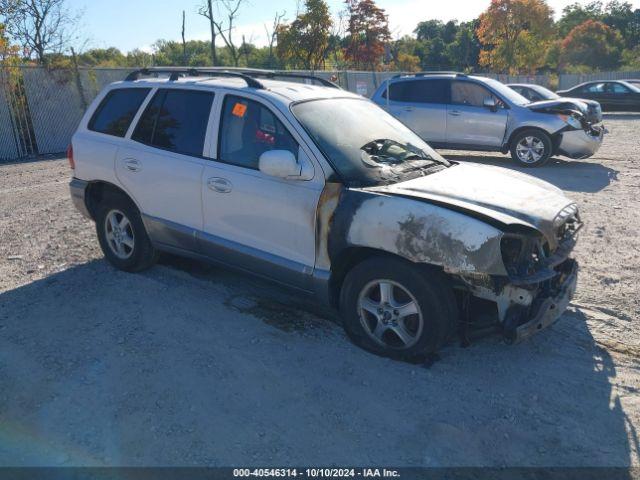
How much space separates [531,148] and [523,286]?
348 inches

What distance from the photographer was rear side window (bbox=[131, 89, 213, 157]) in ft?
15.7

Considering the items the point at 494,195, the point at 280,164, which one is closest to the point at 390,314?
the point at 494,195

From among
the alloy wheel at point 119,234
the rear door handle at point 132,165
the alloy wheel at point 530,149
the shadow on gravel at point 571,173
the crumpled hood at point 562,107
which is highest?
the rear door handle at point 132,165

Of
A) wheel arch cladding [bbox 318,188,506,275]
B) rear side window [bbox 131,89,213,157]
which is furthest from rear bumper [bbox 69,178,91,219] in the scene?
wheel arch cladding [bbox 318,188,506,275]

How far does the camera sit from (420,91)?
1234 centimetres

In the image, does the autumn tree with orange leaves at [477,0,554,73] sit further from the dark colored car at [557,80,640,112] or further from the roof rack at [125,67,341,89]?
the roof rack at [125,67,341,89]

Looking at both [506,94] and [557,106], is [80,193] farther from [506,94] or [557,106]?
[557,106]

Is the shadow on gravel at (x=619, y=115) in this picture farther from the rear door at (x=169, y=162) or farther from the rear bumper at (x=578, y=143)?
the rear door at (x=169, y=162)

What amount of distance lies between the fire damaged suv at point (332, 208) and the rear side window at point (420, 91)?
7.18 m

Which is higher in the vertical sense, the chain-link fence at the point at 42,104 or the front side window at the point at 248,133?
the front side window at the point at 248,133

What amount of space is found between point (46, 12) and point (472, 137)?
14.3 metres

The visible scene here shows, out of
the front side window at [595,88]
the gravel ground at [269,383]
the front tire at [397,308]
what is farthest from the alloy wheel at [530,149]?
the front side window at [595,88]

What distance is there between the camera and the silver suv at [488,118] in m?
11.3

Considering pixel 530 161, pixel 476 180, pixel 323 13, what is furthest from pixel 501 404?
pixel 323 13
